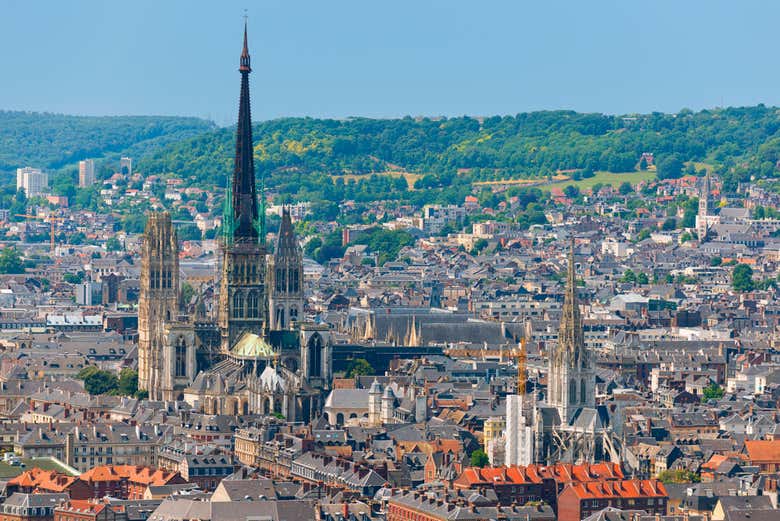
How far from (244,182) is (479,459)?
37687 millimetres

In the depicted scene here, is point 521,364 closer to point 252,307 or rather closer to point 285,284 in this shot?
point 252,307

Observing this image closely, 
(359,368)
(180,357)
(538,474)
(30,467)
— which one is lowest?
(30,467)

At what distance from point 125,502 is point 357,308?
314 feet

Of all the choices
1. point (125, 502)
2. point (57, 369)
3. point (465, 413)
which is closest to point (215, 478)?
point (125, 502)

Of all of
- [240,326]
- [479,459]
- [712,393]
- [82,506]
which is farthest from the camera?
[712,393]

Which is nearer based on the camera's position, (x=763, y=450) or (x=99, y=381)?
(x=763, y=450)

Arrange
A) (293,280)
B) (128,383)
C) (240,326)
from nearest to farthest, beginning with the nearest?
(240,326)
(128,383)
(293,280)

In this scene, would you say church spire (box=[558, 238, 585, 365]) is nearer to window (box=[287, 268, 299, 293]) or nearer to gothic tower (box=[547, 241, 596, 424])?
gothic tower (box=[547, 241, 596, 424])

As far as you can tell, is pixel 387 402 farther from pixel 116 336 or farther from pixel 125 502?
pixel 116 336

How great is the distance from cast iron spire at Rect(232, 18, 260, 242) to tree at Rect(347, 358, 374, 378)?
8.78 metres

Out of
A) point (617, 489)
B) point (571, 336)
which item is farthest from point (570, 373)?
point (617, 489)

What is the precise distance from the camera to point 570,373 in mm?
120750

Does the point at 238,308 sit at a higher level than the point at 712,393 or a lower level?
higher

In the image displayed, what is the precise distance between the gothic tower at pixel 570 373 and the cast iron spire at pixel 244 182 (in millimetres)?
32647
